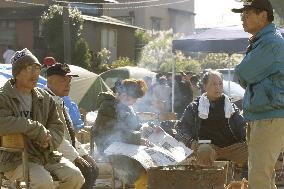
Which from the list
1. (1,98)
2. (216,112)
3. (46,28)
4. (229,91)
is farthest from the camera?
(46,28)

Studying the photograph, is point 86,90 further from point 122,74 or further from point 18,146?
point 18,146

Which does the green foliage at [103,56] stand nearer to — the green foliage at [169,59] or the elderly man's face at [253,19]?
the green foliage at [169,59]

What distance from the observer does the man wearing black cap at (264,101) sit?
4977mm

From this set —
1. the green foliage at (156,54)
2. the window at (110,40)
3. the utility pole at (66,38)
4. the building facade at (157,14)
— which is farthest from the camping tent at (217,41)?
the building facade at (157,14)

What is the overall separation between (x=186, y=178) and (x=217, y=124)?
1.82 m

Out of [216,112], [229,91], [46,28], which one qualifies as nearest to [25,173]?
[216,112]

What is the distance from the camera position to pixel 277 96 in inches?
195

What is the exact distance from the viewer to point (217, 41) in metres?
12.0

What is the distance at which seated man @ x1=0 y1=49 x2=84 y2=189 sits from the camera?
5.27m

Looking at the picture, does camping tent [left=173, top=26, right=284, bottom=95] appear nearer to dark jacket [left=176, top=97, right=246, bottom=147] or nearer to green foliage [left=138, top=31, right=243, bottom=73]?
dark jacket [left=176, top=97, right=246, bottom=147]

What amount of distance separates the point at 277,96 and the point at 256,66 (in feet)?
0.98

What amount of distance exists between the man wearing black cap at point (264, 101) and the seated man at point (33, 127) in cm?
168

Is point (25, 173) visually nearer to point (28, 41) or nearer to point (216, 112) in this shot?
point (216, 112)

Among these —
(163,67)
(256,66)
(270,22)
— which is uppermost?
(270,22)
